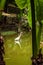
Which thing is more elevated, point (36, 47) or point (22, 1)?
point (22, 1)

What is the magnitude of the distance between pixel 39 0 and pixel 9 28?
6.25m

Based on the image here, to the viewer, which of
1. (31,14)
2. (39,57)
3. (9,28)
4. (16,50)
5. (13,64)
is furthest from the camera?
(9,28)

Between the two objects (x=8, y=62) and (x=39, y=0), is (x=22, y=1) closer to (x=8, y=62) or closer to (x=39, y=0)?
(x=39, y=0)

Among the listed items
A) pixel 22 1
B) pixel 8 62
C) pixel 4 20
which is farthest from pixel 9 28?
pixel 22 1

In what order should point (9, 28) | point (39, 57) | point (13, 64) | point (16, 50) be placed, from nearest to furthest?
point (39, 57)
point (13, 64)
point (16, 50)
point (9, 28)

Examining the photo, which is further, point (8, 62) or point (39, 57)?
point (8, 62)

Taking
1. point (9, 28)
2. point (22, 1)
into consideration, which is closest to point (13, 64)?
point (22, 1)

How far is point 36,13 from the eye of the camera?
132cm

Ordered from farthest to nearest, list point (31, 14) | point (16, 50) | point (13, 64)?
point (16, 50) → point (13, 64) → point (31, 14)

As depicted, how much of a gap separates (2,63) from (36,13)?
31 centimetres

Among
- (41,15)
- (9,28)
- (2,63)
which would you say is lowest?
(9,28)

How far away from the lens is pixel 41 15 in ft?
4.31

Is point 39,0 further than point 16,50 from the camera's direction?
No

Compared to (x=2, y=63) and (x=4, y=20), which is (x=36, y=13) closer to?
(x=2, y=63)
